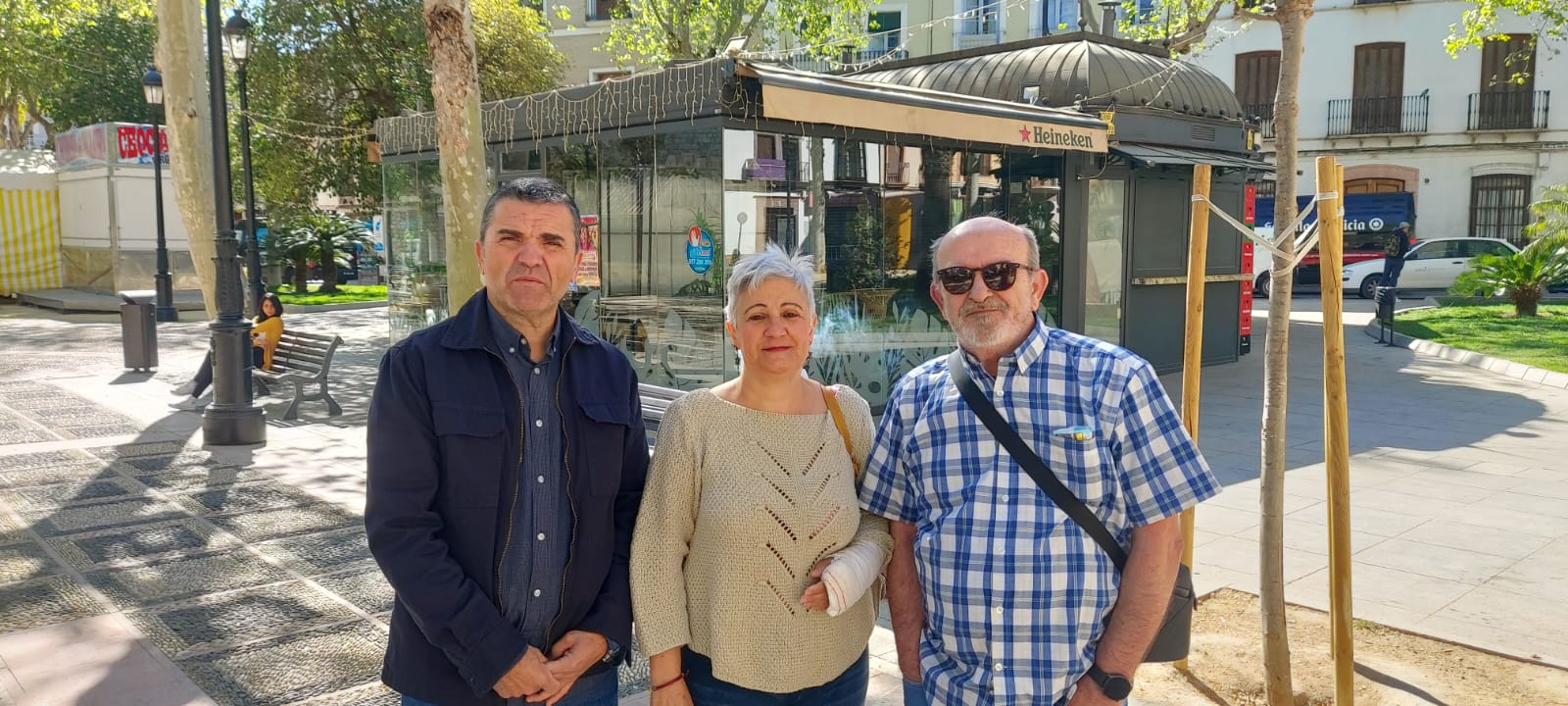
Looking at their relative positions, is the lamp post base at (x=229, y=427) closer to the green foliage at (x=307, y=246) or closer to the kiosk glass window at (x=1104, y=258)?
the kiosk glass window at (x=1104, y=258)

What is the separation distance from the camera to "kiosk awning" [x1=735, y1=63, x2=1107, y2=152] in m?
7.80

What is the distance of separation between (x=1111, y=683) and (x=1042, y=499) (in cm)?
41

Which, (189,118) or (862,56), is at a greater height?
(862,56)

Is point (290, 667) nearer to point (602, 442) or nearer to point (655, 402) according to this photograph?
point (602, 442)

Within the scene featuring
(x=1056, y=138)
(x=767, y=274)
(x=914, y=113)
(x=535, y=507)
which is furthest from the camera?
(x=1056, y=138)

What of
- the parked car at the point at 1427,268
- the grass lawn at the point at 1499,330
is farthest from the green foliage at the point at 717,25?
the parked car at the point at 1427,268

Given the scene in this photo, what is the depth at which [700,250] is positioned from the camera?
8.81 metres

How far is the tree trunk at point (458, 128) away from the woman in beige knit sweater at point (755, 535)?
5301mm

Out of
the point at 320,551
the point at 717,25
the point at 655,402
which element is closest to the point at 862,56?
the point at 717,25

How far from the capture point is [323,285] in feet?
89.8

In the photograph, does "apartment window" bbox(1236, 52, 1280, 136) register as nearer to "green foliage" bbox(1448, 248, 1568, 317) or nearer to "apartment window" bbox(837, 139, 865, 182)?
"green foliage" bbox(1448, 248, 1568, 317)

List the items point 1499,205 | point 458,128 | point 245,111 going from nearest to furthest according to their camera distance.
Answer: point 458,128
point 245,111
point 1499,205

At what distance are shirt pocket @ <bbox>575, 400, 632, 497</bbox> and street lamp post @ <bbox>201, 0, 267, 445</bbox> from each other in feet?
23.7

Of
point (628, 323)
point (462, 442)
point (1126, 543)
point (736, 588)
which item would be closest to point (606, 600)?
point (736, 588)
